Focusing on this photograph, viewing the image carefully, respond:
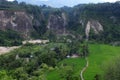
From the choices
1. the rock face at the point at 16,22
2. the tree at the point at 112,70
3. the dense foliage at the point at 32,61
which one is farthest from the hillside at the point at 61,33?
the tree at the point at 112,70

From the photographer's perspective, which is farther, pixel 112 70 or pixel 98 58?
pixel 98 58

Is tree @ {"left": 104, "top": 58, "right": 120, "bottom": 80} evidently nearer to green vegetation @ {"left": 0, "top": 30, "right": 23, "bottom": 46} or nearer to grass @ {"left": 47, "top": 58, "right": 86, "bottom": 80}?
grass @ {"left": 47, "top": 58, "right": 86, "bottom": 80}

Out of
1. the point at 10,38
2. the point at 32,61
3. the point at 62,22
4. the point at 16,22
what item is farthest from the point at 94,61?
the point at 62,22

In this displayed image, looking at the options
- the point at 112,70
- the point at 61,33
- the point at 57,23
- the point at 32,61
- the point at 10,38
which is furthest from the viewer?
the point at 57,23

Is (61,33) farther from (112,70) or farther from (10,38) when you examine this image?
(112,70)

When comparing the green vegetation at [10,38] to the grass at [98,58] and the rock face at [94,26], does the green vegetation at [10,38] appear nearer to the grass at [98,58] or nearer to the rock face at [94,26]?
the rock face at [94,26]

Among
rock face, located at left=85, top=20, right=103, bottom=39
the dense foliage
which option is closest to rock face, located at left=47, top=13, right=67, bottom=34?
rock face, located at left=85, top=20, right=103, bottom=39
